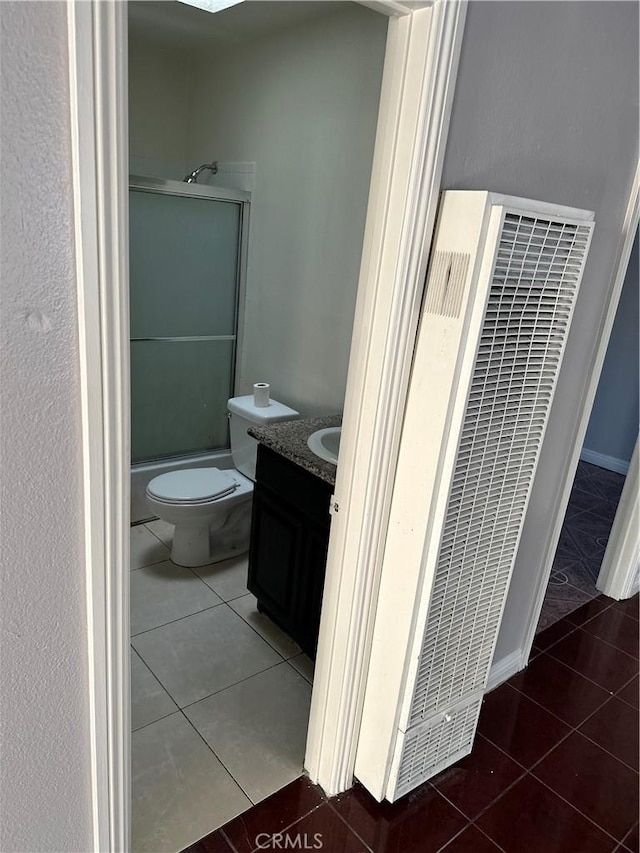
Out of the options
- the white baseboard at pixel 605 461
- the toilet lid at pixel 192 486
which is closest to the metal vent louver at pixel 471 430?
the toilet lid at pixel 192 486

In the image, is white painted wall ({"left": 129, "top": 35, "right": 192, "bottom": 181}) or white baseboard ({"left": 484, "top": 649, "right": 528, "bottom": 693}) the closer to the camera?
white baseboard ({"left": 484, "top": 649, "right": 528, "bottom": 693})

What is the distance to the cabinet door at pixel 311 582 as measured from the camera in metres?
2.04

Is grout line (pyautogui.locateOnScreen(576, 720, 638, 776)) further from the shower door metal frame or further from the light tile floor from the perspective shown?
the shower door metal frame

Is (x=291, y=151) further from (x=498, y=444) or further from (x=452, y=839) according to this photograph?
(x=452, y=839)

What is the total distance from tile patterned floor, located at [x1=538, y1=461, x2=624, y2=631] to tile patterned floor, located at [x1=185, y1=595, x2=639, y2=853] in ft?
1.52

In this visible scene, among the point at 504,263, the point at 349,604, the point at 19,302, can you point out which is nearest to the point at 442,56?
the point at 504,263

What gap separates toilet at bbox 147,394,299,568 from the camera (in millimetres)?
2643

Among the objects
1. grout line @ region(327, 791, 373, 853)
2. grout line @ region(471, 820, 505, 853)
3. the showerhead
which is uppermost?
the showerhead

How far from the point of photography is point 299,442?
2158 millimetres

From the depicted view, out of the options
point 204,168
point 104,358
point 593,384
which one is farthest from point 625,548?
point 204,168

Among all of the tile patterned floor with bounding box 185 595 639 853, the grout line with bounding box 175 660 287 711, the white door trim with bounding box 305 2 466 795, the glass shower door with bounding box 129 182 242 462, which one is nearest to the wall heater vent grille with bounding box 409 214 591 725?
the white door trim with bounding box 305 2 466 795

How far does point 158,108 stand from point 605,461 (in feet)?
12.2

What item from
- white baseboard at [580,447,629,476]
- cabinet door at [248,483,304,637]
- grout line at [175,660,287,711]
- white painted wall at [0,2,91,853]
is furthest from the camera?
white baseboard at [580,447,629,476]

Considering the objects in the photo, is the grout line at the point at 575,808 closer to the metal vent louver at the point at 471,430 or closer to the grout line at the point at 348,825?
the metal vent louver at the point at 471,430
